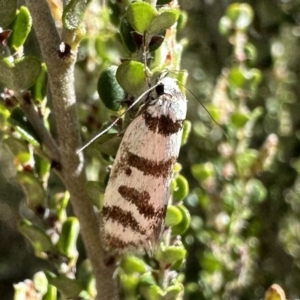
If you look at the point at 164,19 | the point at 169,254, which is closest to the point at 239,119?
the point at 169,254

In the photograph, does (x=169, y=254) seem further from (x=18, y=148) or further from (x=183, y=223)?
(x=18, y=148)

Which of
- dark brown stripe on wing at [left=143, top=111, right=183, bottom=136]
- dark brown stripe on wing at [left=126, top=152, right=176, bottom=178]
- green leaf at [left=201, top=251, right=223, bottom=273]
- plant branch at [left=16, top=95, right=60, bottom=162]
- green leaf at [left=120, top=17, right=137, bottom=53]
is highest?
green leaf at [left=120, top=17, right=137, bottom=53]

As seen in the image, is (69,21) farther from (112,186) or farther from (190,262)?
(190,262)

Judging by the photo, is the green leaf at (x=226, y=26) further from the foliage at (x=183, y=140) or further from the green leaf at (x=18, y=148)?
the green leaf at (x=18, y=148)

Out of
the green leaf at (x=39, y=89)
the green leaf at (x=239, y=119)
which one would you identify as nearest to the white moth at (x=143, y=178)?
the green leaf at (x=39, y=89)

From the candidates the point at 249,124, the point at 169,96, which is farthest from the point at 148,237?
the point at 249,124

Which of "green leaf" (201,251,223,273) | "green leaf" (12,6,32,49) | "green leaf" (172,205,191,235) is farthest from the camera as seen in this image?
"green leaf" (201,251,223,273)

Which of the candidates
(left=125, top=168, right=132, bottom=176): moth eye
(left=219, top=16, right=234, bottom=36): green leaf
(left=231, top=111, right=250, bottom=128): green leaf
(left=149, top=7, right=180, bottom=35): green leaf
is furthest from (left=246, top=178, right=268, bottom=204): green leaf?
(left=149, top=7, right=180, bottom=35): green leaf

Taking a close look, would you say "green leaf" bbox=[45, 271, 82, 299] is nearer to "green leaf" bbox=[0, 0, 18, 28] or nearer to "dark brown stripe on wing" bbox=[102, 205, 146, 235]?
"dark brown stripe on wing" bbox=[102, 205, 146, 235]
